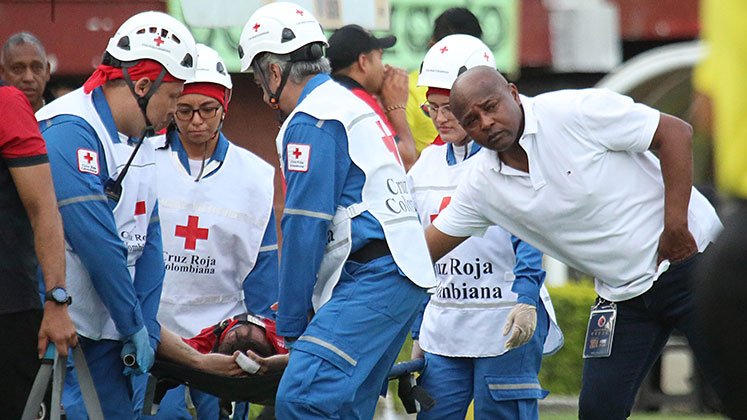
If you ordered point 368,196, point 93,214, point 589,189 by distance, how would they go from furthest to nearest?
1. point 589,189
2. point 368,196
3. point 93,214

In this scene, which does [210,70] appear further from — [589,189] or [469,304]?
[589,189]

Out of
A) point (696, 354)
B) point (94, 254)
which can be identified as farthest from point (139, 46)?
point (696, 354)

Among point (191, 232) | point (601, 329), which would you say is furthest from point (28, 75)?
point (601, 329)

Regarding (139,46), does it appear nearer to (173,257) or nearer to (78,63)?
(173,257)

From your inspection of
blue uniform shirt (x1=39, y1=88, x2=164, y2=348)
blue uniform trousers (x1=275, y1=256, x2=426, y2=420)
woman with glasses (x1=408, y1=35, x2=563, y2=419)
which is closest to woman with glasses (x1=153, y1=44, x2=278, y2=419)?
woman with glasses (x1=408, y1=35, x2=563, y2=419)

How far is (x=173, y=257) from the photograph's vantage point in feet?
23.3

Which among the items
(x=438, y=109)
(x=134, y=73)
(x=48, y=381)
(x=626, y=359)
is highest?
(x=134, y=73)

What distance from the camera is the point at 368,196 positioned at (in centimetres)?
570

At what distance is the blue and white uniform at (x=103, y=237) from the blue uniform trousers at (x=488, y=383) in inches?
59.2

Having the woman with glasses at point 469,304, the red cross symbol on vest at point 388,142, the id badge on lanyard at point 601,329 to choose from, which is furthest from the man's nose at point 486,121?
the id badge on lanyard at point 601,329

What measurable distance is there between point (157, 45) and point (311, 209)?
1028mm

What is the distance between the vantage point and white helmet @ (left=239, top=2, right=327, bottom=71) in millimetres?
5922

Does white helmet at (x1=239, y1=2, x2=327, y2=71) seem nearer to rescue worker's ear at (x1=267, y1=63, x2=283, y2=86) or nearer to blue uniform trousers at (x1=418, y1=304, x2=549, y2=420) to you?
rescue worker's ear at (x1=267, y1=63, x2=283, y2=86)

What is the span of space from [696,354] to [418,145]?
9.43ft
